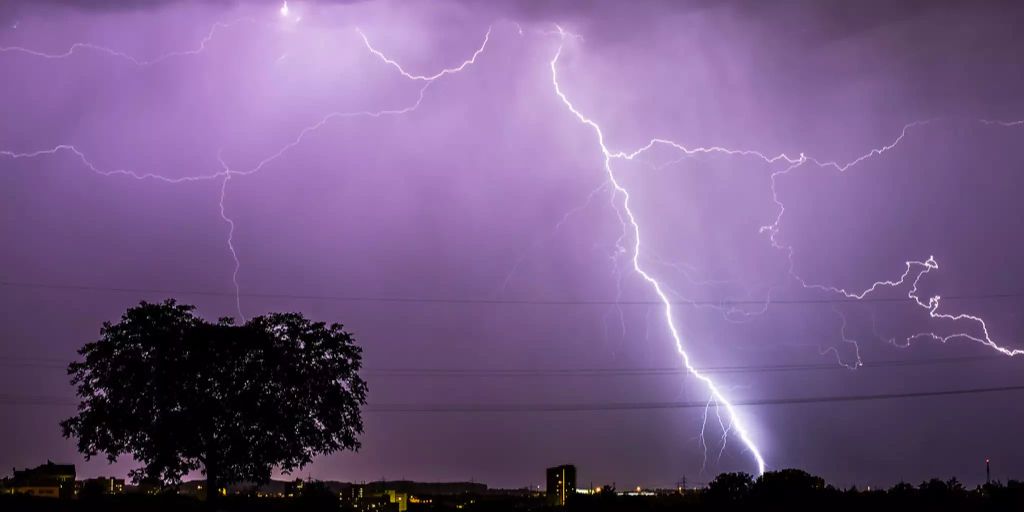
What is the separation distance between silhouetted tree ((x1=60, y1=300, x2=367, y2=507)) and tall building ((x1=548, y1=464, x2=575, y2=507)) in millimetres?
22716

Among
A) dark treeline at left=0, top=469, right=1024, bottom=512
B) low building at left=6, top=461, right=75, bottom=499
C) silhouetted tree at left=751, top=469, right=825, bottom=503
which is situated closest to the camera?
dark treeline at left=0, top=469, right=1024, bottom=512

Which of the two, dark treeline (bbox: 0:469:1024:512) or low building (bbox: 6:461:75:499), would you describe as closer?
dark treeline (bbox: 0:469:1024:512)

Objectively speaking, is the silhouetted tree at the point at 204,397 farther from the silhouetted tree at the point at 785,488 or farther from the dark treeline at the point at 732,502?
the silhouetted tree at the point at 785,488

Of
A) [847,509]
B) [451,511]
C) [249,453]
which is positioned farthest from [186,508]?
[847,509]

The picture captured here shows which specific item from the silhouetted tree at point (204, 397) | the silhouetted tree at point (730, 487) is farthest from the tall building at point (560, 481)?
the silhouetted tree at point (204, 397)

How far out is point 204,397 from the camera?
126 feet

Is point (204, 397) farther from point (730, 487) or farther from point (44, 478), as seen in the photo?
point (44, 478)

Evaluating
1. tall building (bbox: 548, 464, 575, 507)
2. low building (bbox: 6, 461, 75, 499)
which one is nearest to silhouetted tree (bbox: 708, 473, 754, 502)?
tall building (bbox: 548, 464, 575, 507)

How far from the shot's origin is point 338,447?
134 feet

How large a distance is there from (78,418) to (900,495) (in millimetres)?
30072

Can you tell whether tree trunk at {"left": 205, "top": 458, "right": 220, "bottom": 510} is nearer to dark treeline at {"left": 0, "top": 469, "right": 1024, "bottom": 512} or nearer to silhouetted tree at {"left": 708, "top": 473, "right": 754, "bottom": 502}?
dark treeline at {"left": 0, "top": 469, "right": 1024, "bottom": 512}

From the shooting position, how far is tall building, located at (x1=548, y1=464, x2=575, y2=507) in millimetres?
60594

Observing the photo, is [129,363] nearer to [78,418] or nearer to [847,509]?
[78,418]

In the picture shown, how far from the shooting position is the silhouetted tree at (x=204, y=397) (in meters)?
37.9
